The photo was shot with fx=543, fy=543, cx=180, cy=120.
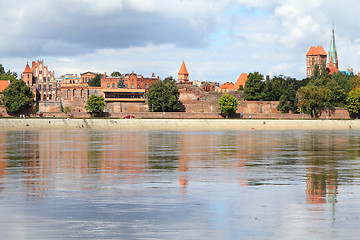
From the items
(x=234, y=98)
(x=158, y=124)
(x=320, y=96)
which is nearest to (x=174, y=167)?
(x=158, y=124)

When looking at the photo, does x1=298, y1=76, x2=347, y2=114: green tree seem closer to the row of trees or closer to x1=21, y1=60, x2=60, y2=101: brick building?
the row of trees

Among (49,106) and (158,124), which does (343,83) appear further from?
(49,106)

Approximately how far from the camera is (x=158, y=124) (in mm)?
103125

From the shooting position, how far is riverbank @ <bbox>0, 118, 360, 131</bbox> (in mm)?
101625

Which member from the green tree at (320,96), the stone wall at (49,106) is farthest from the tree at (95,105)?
the green tree at (320,96)

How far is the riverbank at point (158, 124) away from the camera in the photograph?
102 m

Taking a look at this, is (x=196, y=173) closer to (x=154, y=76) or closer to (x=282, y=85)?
(x=282, y=85)

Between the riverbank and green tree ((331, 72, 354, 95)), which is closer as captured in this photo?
the riverbank

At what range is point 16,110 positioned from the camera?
122m

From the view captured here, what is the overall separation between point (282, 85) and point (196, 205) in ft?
408

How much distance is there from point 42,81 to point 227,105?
60.7m

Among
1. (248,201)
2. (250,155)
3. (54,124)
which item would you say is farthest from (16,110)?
(248,201)

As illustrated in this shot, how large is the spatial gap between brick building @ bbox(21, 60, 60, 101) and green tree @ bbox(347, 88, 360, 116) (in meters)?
79.2

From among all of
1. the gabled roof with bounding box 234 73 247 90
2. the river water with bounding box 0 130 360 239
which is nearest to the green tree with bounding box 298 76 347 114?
the gabled roof with bounding box 234 73 247 90
